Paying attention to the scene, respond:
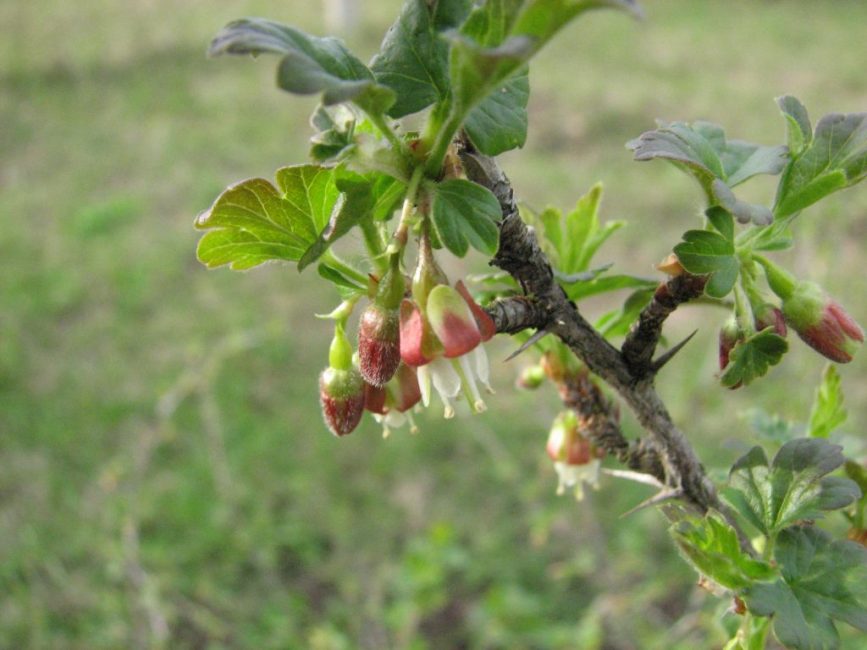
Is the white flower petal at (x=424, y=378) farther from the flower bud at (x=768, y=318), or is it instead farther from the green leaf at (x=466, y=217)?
the flower bud at (x=768, y=318)

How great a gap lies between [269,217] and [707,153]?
16.8 inches

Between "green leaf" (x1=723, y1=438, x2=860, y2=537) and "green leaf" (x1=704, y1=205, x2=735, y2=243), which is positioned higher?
"green leaf" (x1=704, y1=205, x2=735, y2=243)

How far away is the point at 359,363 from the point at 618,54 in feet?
23.3

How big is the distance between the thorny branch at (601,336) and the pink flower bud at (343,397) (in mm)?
177

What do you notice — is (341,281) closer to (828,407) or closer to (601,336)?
(601,336)

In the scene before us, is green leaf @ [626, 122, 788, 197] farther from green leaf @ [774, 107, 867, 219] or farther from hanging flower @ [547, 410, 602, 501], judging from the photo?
hanging flower @ [547, 410, 602, 501]

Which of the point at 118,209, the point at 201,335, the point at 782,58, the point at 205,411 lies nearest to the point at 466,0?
the point at 205,411

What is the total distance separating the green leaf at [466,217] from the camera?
0.72 m

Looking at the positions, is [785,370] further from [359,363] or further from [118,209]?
[118,209]

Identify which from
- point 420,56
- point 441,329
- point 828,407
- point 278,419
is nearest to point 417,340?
point 441,329

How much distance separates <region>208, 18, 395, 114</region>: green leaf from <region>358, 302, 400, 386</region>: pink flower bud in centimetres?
20

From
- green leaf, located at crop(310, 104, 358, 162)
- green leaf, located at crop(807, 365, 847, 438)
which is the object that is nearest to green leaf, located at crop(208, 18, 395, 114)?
green leaf, located at crop(310, 104, 358, 162)

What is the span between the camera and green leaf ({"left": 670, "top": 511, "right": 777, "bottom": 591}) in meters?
0.78

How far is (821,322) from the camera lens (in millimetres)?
851
